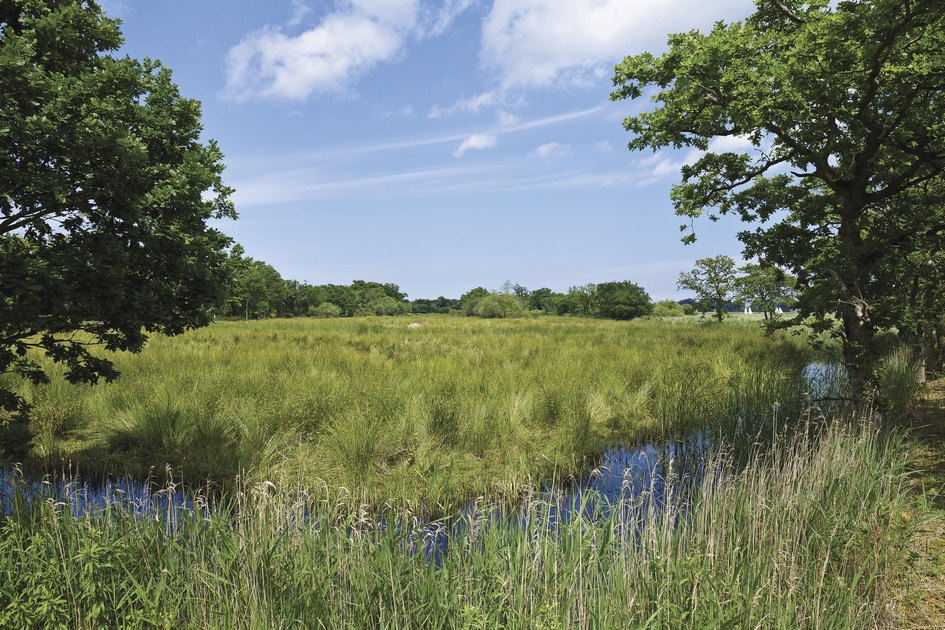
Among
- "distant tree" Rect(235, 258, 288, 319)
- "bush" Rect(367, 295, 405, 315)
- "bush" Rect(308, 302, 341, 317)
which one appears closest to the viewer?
"distant tree" Rect(235, 258, 288, 319)

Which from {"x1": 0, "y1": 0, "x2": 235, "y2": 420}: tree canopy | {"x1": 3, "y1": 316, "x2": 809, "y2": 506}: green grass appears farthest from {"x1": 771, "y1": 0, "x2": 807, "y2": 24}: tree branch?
{"x1": 0, "y1": 0, "x2": 235, "y2": 420}: tree canopy

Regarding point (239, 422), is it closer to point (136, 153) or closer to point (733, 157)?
point (136, 153)

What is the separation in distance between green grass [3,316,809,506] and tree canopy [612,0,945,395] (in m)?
2.38

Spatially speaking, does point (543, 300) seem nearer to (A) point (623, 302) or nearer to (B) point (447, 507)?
(A) point (623, 302)

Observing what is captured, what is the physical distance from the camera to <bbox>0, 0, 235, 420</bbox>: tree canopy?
140 inches

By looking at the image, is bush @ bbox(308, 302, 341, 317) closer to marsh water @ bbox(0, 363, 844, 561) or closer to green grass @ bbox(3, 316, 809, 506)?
green grass @ bbox(3, 316, 809, 506)

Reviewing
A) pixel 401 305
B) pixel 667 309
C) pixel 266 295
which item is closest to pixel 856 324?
pixel 266 295

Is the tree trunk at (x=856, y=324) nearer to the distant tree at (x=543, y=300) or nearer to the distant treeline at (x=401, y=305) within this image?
the distant treeline at (x=401, y=305)

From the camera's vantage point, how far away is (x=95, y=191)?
3990 millimetres

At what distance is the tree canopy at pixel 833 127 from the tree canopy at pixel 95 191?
325 inches

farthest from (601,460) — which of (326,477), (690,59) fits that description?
(690,59)

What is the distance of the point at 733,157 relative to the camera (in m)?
9.87

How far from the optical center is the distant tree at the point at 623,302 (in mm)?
85688

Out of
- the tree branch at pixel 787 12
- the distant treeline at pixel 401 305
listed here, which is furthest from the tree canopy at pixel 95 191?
the distant treeline at pixel 401 305
